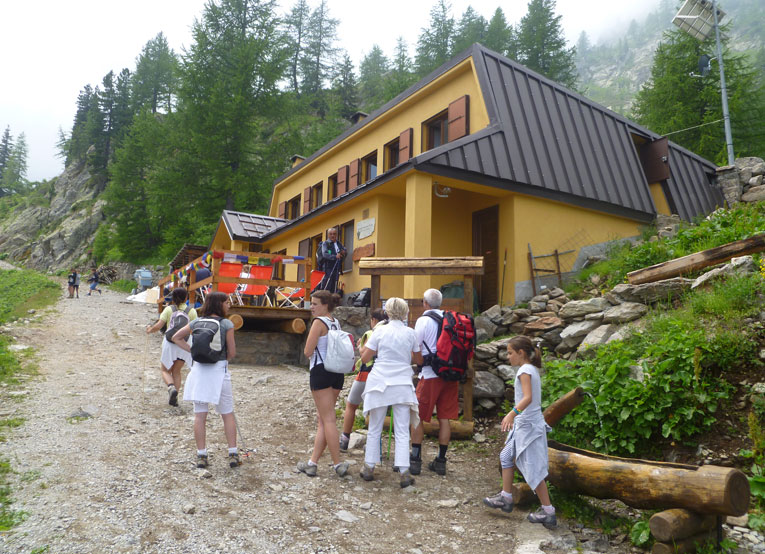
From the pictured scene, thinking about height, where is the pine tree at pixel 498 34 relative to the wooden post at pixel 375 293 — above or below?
above

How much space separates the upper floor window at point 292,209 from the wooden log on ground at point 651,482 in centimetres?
1826

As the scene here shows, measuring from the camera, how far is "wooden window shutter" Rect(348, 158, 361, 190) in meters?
16.4

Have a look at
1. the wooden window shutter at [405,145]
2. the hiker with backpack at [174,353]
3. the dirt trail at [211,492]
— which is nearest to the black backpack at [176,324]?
the hiker with backpack at [174,353]

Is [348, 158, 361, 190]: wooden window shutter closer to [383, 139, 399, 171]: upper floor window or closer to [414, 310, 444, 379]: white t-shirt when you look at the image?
[383, 139, 399, 171]: upper floor window

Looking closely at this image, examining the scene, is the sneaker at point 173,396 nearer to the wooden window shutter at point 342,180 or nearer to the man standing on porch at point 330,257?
the man standing on porch at point 330,257

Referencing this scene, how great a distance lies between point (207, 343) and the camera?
4996 millimetres

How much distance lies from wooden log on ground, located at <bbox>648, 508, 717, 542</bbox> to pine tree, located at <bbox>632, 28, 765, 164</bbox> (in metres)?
23.6

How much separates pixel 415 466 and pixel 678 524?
8.45 ft

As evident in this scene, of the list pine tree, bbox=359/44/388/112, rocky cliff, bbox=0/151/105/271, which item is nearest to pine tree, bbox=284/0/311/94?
pine tree, bbox=359/44/388/112

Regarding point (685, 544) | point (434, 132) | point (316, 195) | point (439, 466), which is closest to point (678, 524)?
point (685, 544)

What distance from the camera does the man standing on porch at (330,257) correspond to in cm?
1202

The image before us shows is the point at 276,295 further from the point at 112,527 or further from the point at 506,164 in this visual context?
the point at 112,527

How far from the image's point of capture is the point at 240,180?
2697 cm

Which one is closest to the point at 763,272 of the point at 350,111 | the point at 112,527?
the point at 112,527
